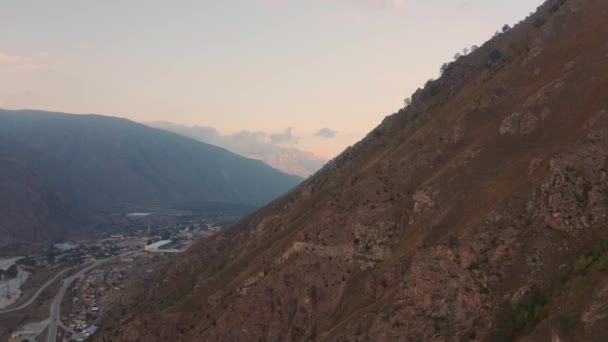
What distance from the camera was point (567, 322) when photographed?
3978cm

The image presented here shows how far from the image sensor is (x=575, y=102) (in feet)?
215

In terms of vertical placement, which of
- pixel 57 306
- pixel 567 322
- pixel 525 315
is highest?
pixel 57 306

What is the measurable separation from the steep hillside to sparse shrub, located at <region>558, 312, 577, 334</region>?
11 cm

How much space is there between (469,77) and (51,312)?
128565 mm

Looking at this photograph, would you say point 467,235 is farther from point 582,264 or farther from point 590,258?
point 590,258

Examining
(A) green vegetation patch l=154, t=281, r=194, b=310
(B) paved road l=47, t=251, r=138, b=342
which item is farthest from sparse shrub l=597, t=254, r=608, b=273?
(B) paved road l=47, t=251, r=138, b=342

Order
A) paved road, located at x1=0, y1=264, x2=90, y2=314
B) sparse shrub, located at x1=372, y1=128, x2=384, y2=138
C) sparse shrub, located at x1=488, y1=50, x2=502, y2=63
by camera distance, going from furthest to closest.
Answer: paved road, located at x1=0, y1=264, x2=90, y2=314, sparse shrub, located at x1=372, y1=128, x2=384, y2=138, sparse shrub, located at x1=488, y1=50, x2=502, y2=63

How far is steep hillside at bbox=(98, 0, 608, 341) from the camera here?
48.8m

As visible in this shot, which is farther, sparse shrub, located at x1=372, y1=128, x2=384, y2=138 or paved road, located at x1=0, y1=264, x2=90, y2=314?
paved road, located at x1=0, y1=264, x2=90, y2=314

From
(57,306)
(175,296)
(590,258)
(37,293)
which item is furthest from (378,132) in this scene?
(37,293)

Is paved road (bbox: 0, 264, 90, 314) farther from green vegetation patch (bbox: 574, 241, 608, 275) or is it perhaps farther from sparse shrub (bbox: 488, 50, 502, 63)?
green vegetation patch (bbox: 574, 241, 608, 275)

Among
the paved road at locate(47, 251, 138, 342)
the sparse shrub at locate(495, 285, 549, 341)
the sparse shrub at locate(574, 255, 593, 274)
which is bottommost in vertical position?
the sparse shrub at locate(495, 285, 549, 341)

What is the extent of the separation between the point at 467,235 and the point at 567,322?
57.5ft

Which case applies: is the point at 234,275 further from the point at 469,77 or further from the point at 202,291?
the point at 469,77
